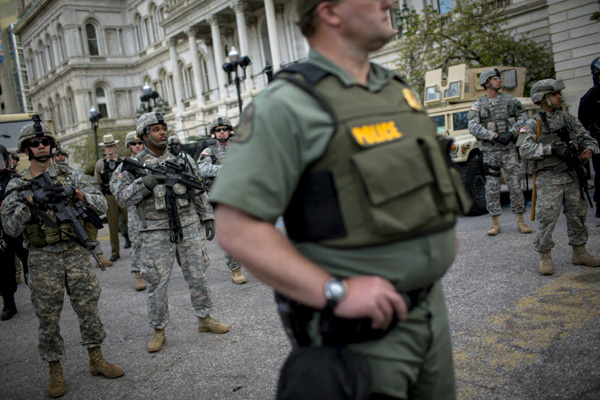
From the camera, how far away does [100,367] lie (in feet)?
14.0

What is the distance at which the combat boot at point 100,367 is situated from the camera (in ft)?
13.8

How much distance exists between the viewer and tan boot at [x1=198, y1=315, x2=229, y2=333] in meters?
4.91

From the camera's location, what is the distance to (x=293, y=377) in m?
1.34

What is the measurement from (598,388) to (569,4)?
60.6ft

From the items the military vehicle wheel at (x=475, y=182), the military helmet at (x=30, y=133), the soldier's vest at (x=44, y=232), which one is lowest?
the military vehicle wheel at (x=475, y=182)

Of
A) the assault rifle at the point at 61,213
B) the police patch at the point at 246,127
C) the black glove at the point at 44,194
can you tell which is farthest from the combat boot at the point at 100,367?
the police patch at the point at 246,127

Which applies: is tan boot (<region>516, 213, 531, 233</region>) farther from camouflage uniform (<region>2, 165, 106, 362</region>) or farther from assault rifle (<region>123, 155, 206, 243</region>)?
camouflage uniform (<region>2, 165, 106, 362</region>)

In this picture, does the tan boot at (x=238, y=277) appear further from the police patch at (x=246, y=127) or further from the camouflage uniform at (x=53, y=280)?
the police patch at (x=246, y=127)

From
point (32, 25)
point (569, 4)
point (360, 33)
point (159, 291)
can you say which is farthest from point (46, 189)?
point (32, 25)

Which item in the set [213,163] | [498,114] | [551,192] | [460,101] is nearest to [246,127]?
[551,192]

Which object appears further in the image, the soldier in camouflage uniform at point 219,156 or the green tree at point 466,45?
the green tree at point 466,45

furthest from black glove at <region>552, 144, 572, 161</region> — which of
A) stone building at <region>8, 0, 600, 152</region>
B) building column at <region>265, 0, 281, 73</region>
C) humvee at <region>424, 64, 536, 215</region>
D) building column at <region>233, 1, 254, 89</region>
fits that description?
building column at <region>233, 1, 254, 89</region>

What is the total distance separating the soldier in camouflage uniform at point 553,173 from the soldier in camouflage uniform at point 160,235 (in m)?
3.26

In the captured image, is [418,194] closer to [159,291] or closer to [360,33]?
[360,33]
